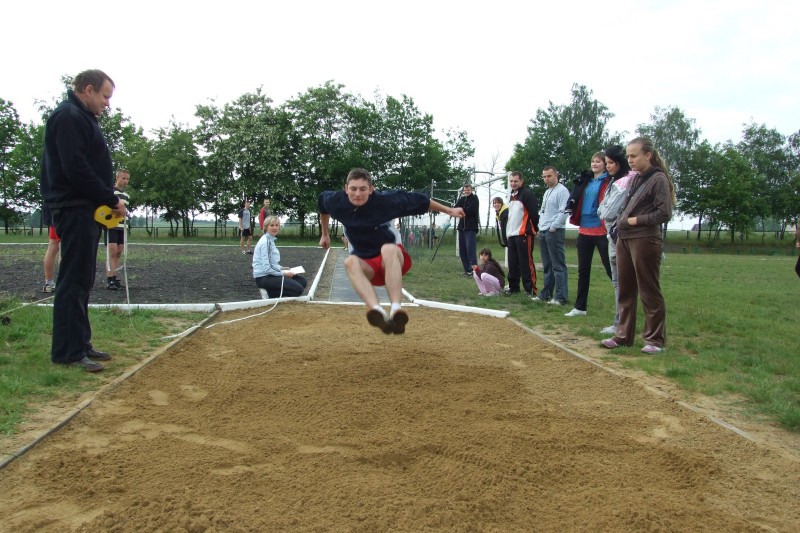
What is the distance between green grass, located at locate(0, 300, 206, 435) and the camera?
13.0ft

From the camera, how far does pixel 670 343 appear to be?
6195mm

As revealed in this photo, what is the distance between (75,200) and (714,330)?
6.99 m

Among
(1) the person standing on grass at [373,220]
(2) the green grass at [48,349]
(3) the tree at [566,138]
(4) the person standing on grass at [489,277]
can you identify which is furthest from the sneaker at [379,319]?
(3) the tree at [566,138]

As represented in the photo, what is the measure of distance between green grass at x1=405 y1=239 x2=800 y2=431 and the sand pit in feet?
2.20

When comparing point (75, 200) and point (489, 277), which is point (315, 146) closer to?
point (489, 277)

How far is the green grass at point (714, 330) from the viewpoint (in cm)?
446

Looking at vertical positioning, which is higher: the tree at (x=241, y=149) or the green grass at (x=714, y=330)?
the tree at (x=241, y=149)

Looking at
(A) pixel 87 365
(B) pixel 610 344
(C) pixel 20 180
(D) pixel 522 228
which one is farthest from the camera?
(C) pixel 20 180

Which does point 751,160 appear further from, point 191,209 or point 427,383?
point 427,383

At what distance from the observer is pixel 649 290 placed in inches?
225

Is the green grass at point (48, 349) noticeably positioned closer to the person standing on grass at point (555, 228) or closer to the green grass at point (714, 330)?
the green grass at point (714, 330)

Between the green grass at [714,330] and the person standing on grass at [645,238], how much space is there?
24cm

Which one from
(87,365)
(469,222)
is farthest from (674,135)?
(87,365)

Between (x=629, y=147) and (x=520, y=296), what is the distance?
4.31m
